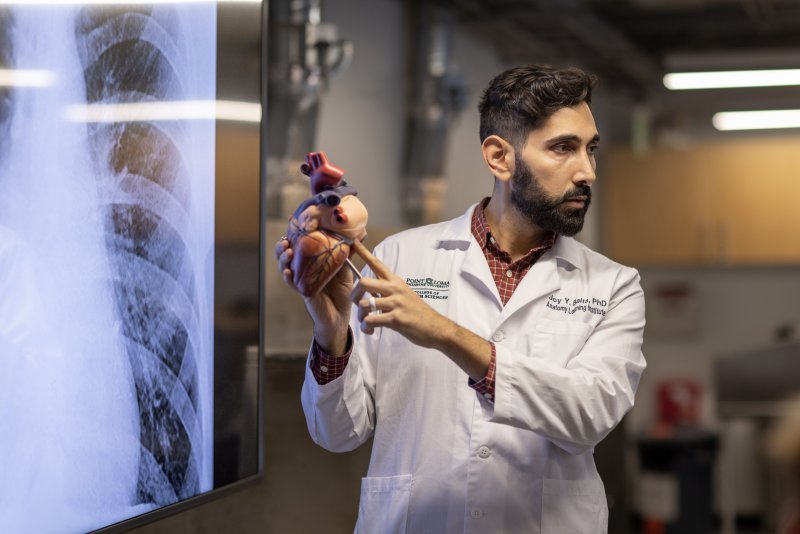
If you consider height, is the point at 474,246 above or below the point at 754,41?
below

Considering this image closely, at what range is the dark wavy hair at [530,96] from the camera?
169 centimetres

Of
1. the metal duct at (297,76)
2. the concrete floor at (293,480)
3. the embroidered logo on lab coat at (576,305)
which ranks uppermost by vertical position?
the metal duct at (297,76)

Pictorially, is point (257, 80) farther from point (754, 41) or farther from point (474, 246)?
point (754, 41)

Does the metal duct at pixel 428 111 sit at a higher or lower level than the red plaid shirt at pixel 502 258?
higher

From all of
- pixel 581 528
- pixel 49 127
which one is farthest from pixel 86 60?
pixel 581 528

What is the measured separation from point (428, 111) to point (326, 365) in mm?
3223

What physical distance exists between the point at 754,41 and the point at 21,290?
18.8 feet

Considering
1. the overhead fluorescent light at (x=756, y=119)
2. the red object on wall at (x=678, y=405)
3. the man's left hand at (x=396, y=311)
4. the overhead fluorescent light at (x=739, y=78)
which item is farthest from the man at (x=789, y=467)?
the overhead fluorescent light at (x=756, y=119)

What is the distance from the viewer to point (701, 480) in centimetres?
579

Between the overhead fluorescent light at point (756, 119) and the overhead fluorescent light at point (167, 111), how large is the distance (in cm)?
554

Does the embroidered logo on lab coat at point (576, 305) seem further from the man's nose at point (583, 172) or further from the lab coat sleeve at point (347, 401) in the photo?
the lab coat sleeve at point (347, 401)

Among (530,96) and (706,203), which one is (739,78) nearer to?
(706,203)

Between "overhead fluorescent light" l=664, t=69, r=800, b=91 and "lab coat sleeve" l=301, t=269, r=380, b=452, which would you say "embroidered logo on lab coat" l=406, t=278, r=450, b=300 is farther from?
"overhead fluorescent light" l=664, t=69, r=800, b=91

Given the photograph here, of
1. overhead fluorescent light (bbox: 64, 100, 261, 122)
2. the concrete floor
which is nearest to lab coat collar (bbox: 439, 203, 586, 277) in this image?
overhead fluorescent light (bbox: 64, 100, 261, 122)
